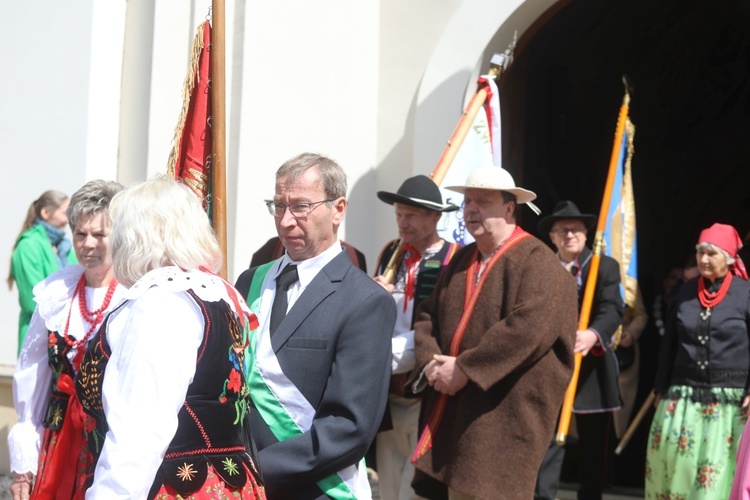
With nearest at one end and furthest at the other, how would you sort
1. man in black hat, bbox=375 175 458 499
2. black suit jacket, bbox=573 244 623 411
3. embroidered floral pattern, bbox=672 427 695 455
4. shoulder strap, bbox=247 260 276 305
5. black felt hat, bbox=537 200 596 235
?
shoulder strap, bbox=247 260 276 305
man in black hat, bbox=375 175 458 499
embroidered floral pattern, bbox=672 427 695 455
black suit jacket, bbox=573 244 623 411
black felt hat, bbox=537 200 596 235

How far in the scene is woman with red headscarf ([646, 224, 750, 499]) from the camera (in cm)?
590

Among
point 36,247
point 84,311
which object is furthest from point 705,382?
point 36,247

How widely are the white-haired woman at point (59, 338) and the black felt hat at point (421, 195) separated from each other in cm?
179

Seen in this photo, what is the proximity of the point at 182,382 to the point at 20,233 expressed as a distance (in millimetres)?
4844

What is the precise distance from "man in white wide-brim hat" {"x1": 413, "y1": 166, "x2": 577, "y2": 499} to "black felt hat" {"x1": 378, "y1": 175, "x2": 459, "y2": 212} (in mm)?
440

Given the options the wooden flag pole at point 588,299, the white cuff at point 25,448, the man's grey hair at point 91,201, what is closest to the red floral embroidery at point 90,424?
the white cuff at point 25,448

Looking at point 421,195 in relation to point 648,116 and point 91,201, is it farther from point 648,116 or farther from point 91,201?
point 648,116

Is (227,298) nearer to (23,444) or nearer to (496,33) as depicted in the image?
(23,444)

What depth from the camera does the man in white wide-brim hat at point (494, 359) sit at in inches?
175

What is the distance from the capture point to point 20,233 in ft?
22.8

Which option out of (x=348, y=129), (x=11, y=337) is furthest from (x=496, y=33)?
(x=11, y=337)

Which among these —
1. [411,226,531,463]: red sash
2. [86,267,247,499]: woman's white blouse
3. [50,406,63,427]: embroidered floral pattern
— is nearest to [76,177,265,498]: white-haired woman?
[86,267,247,499]: woman's white blouse

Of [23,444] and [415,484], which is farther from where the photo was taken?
[415,484]

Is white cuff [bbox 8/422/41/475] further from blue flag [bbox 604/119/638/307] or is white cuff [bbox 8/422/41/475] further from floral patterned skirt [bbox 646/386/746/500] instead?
blue flag [bbox 604/119/638/307]
